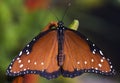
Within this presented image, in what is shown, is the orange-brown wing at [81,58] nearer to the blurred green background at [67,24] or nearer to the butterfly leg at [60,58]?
the butterfly leg at [60,58]

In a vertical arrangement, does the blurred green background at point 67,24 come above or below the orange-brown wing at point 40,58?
above

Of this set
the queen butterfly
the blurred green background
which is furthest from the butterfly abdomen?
the blurred green background

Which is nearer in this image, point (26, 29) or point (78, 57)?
point (78, 57)

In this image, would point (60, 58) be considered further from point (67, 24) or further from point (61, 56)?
point (67, 24)

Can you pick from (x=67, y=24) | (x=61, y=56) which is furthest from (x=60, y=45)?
(x=67, y=24)

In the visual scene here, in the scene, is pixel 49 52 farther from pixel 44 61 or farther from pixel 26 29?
pixel 26 29

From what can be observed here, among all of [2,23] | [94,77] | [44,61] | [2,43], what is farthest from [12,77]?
[94,77]

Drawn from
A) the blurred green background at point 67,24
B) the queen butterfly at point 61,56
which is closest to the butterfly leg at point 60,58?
the queen butterfly at point 61,56
